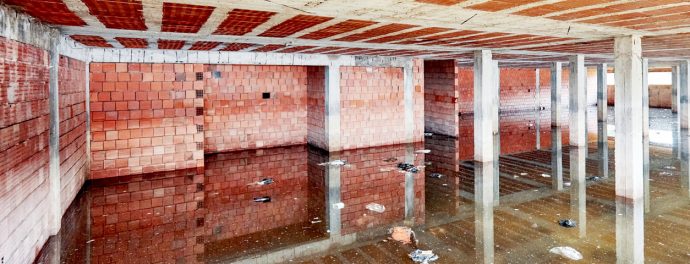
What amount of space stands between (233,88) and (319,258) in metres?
7.11

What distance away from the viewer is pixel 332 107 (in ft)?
33.5

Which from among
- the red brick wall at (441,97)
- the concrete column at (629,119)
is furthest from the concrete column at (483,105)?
the red brick wall at (441,97)

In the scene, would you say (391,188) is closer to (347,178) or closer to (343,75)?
(347,178)

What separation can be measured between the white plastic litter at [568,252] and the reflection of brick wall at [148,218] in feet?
11.7

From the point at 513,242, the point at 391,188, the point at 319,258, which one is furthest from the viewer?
the point at 391,188

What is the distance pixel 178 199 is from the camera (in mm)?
6457

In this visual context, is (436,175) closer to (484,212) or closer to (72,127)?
(484,212)

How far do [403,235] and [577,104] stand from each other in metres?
7.87

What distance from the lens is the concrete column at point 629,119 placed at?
6078 mm

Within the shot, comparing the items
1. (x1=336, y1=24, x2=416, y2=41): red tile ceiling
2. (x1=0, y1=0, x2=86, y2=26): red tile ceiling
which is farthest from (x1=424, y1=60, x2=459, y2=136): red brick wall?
(x1=0, y1=0, x2=86, y2=26): red tile ceiling

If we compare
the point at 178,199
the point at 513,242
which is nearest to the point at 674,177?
the point at 513,242

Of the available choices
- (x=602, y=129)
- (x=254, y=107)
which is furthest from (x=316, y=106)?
(x=602, y=129)

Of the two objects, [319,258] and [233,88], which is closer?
[319,258]

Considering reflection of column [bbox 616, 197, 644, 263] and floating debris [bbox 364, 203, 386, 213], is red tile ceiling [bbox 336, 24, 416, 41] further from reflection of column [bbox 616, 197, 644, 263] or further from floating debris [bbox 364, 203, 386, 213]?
reflection of column [bbox 616, 197, 644, 263]
